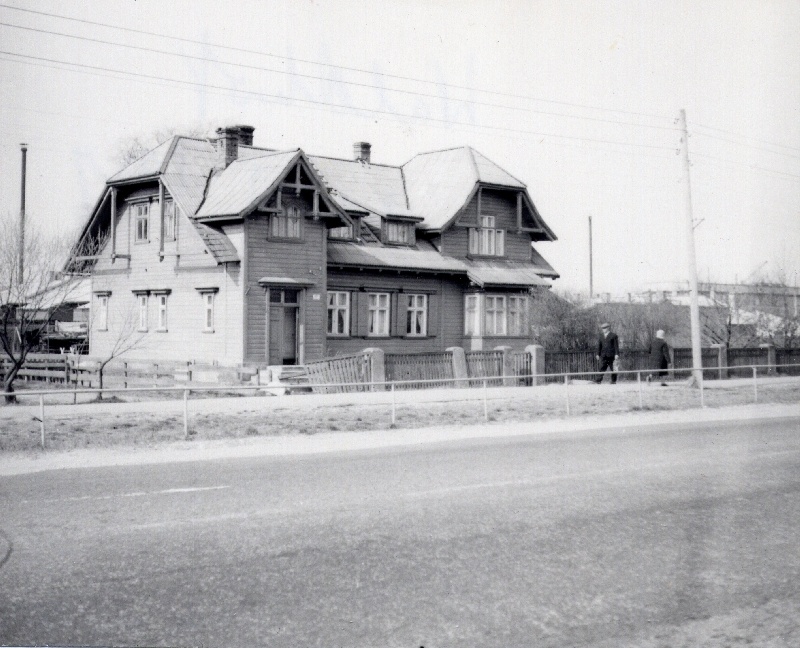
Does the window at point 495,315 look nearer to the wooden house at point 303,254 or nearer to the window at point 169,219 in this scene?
the wooden house at point 303,254

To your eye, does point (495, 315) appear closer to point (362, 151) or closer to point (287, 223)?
point (362, 151)

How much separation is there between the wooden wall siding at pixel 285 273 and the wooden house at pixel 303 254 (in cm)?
5

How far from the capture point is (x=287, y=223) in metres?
30.9

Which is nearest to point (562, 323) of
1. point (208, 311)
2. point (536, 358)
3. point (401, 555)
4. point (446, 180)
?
point (536, 358)

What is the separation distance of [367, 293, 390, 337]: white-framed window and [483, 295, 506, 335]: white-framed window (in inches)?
171

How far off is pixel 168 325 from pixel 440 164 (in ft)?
48.1

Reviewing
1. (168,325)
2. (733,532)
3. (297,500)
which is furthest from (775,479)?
(168,325)

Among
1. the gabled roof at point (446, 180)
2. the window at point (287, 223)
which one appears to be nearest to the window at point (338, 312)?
the window at point (287, 223)

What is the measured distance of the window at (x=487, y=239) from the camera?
38.2 metres

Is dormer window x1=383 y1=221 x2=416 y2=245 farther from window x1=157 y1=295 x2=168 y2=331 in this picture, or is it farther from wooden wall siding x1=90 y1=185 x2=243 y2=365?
window x1=157 y1=295 x2=168 y2=331

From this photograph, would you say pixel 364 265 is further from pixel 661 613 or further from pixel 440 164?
pixel 661 613

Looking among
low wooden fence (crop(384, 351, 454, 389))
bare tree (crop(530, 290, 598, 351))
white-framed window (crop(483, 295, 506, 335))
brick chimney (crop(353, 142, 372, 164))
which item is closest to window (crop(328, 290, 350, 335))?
low wooden fence (crop(384, 351, 454, 389))

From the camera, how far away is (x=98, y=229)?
3581 cm

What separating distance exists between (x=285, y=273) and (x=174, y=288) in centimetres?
433
